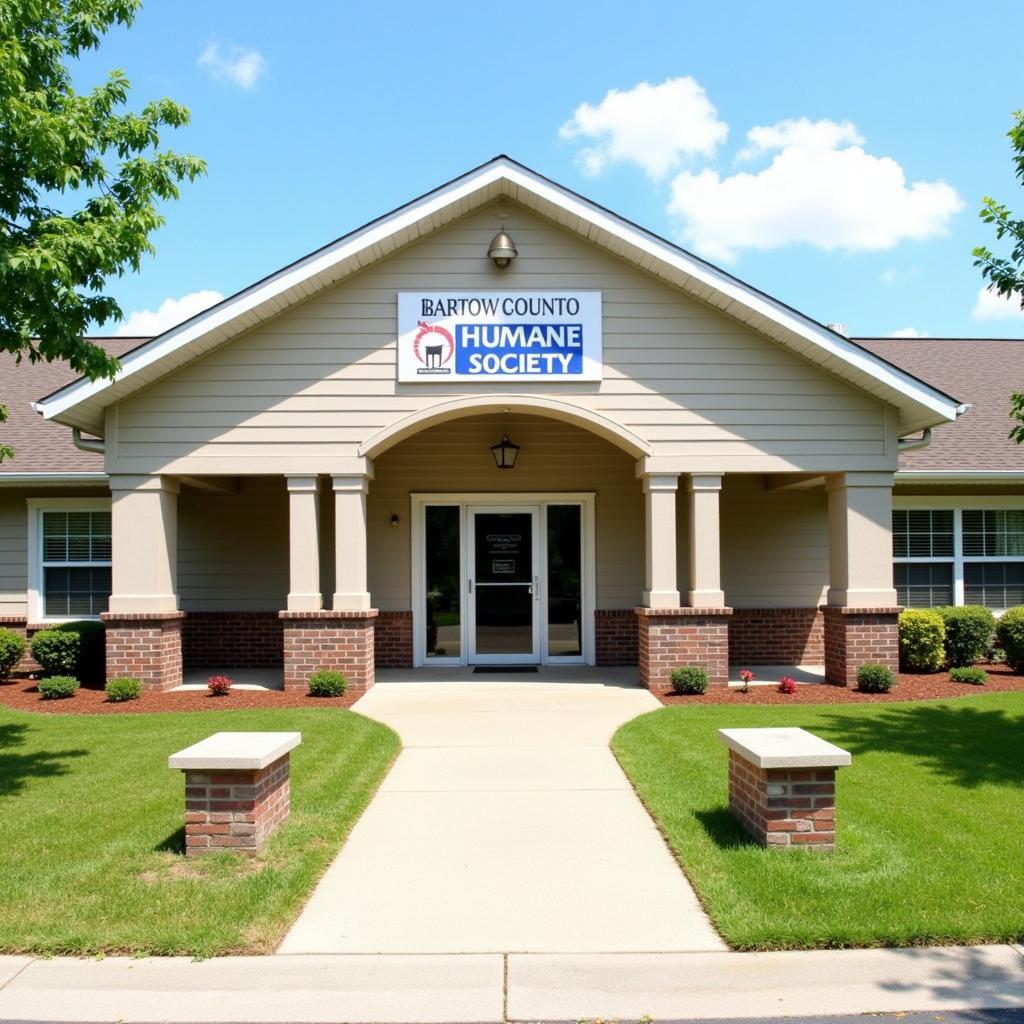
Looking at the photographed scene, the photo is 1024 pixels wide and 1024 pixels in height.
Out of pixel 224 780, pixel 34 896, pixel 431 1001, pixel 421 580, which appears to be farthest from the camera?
pixel 421 580

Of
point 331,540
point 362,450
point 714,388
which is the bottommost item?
point 331,540

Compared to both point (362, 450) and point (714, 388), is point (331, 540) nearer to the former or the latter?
point (362, 450)

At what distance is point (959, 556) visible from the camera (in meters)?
15.0

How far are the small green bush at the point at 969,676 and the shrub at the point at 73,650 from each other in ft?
38.5

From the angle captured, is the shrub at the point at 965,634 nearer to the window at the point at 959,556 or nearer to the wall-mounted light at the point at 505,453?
the window at the point at 959,556

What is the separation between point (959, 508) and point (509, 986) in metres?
13.3

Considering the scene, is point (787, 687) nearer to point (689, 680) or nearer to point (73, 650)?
point (689, 680)

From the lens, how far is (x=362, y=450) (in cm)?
1205

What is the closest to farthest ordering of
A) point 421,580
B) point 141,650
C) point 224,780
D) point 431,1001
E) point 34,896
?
point 431,1001 → point 34,896 → point 224,780 → point 141,650 → point 421,580

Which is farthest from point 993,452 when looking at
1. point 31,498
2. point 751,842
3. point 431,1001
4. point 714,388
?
point 31,498

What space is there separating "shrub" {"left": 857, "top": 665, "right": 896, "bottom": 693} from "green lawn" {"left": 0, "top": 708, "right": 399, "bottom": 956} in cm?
604

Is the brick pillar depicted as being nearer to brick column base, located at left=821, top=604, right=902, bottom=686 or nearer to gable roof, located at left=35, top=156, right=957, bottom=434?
brick column base, located at left=821, top=604, right=902, bottom=686

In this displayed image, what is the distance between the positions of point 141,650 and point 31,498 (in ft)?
14.1

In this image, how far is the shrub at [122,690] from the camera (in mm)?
Result: 11461
